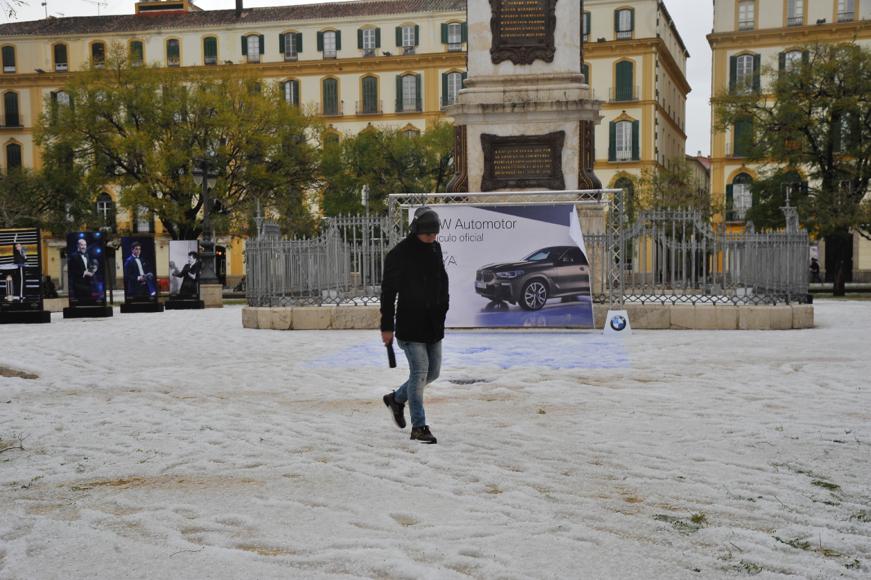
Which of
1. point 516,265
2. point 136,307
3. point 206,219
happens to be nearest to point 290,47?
point 206,219

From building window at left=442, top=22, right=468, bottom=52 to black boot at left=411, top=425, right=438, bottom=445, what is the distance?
52.8 m

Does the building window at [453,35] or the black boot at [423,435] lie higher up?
the building window at [453,35]

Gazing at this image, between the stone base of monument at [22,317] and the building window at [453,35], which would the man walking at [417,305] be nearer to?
the stone base of monument at [22,317]

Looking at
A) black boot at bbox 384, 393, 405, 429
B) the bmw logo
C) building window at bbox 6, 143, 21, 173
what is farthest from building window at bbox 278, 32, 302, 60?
black boot at bbox 384, 393, 405, 429

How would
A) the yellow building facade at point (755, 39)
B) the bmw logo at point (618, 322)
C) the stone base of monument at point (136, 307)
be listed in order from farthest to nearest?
the yellow building facade at point (755, 39), the stone base of monument at point (136, 307), the bmw logo at point (618, 322)

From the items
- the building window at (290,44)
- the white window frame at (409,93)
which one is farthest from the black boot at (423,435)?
the building window at (290,44)

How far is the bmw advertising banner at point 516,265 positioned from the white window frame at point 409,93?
150ft

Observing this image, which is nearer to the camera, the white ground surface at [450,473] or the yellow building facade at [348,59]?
the white ground surface at [450,473]

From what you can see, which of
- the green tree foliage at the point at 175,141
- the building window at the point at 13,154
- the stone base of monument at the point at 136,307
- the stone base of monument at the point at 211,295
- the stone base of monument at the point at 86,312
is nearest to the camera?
the stone base of monument at the point at 86,312

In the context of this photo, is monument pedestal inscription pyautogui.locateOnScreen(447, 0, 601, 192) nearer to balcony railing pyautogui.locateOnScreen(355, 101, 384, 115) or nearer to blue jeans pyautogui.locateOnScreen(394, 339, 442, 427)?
blue jeans pyautogui.locateOnScreen(394, 339, 442, 427)

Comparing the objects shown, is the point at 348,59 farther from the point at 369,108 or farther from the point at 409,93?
the point at 409,93

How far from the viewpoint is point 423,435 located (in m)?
6.70

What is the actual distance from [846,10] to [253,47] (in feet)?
117

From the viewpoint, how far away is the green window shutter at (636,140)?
55.3 m
